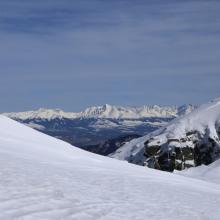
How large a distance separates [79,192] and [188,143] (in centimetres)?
13611

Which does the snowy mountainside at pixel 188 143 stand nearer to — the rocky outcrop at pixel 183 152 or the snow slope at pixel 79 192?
the rocky outcrop at pixel 183 152

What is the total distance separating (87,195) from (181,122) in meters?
152

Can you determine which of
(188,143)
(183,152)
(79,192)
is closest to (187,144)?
(188,143)

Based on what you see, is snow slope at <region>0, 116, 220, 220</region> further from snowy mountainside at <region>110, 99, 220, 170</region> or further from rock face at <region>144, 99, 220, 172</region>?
snowy mountainside at <region>110, 99, 220, 170</region>

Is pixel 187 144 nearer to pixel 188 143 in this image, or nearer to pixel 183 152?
pixel 188 143

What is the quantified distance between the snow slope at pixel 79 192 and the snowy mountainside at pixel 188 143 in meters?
120

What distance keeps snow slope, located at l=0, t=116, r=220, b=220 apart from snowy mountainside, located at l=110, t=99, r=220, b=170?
120 m

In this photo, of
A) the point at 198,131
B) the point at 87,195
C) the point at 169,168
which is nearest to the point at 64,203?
the point at 87,195

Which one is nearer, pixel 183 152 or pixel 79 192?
pixel 79 192

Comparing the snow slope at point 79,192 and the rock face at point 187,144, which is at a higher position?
the rock face at point 187,144

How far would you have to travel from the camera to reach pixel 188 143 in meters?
148

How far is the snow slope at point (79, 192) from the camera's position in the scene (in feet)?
38.1

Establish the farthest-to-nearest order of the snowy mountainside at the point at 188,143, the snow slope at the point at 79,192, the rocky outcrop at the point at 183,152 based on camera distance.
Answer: the snowy mountainside at the point at 188,143
the rocky outcrop at the point at 183,152
the snow slope at the point at 79,192

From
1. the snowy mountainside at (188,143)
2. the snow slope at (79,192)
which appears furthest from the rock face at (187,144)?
the snow slope at (79,192)
